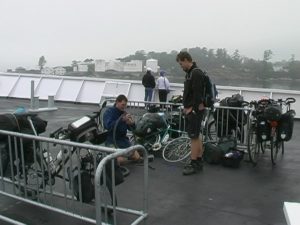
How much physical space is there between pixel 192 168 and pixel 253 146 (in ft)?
4.60

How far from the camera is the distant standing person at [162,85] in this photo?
48.6 feet

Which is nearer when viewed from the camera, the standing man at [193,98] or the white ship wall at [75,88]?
the standing man at [193,98]

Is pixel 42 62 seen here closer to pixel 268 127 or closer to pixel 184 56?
pixel 184 56

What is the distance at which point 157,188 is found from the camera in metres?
5.52

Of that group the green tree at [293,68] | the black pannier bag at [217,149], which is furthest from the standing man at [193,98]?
the green tree at [293,68]

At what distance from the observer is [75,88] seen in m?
17.3

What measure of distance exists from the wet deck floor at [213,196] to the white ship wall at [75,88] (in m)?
7.96

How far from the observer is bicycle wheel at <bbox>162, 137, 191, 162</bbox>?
23.1 ft

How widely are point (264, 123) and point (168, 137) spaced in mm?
1872

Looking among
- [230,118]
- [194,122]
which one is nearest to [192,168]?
[194,122]

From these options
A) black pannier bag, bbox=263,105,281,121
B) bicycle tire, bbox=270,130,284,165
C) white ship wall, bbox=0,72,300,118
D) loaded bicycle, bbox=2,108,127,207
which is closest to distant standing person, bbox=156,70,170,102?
white ship wall, bbox=0,72,300,118

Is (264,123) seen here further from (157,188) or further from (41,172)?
(41,172)

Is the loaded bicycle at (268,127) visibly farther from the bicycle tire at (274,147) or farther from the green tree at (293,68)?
the green tree at (293,68)

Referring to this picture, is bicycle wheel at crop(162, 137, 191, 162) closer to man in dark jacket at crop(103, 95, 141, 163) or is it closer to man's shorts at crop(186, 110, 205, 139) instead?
man in dark jacket at crop(103, 95, 141, 163)
